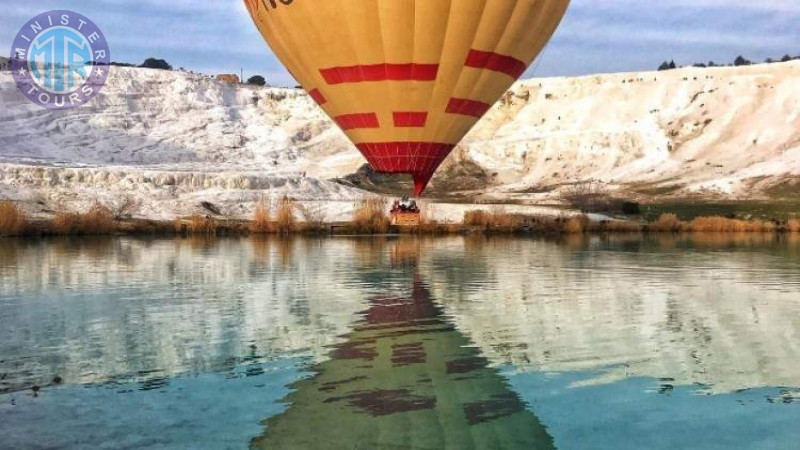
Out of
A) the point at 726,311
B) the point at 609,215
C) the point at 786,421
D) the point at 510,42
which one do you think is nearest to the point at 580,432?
the point at 786,421

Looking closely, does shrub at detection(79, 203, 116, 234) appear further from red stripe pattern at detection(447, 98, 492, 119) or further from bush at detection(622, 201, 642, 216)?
bush at detection(622, 201, 642, 216)

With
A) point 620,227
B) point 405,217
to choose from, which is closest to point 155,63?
point 620,227

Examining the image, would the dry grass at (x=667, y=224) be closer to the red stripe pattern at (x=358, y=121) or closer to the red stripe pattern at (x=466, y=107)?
the red stripe pattern at (x=466, y=107)

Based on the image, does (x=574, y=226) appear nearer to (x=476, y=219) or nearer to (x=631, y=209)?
(x=476, y=219)

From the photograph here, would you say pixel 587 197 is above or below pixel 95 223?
above

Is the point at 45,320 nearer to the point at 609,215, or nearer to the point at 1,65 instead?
the point at 609,215

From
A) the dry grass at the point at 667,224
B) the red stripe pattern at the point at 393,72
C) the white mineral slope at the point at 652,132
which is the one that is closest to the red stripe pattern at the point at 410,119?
the red stripe pattern at the point at 393,72

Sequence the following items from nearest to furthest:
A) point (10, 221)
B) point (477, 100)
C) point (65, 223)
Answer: point (477, 100)
point (10, 221)
point (65, 223)
